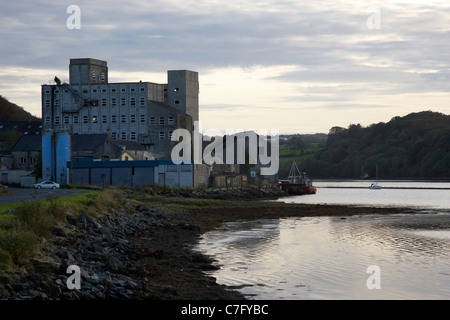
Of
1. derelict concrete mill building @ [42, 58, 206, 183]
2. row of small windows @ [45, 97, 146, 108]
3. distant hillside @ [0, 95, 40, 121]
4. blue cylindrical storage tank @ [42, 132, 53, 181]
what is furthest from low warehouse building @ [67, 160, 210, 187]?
distant hillside @ [0, 95, 40, 121]

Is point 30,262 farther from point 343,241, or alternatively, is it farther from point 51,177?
point 51,177

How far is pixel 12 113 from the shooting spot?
168 meters

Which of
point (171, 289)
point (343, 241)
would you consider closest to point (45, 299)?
point (171, 289)

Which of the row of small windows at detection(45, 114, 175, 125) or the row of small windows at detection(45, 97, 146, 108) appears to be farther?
the row of small windows at detection(45, 97, 146, 108)

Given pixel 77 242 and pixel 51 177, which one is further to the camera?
pixel 51 177

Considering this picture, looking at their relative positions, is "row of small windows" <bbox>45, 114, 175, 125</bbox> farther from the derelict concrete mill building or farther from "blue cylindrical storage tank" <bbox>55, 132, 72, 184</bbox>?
"blue cylindrical storage tank" <bbox>55, 132, 72, 184</bbox>

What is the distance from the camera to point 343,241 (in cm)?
3647

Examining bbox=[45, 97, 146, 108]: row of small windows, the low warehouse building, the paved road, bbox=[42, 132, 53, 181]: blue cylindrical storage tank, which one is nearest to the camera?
the paved road

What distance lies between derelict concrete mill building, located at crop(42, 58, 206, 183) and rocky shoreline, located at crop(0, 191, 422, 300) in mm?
67967

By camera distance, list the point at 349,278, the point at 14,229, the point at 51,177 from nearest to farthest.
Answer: the point at 14,229, the point at 349,278, the point at 51,177

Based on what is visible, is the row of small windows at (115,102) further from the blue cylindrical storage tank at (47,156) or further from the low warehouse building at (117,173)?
the blue cylindrical storage tank at (47,156)

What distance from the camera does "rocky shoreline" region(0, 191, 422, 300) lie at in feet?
56.0

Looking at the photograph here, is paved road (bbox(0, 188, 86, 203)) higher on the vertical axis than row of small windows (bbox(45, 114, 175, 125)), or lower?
lower

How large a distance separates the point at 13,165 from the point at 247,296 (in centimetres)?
8583
